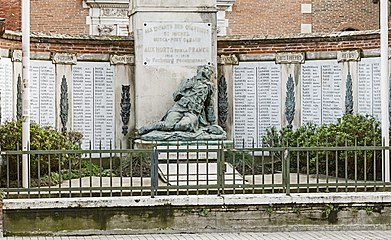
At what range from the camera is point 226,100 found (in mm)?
16672

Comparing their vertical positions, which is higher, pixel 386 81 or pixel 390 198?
pixel 386 81

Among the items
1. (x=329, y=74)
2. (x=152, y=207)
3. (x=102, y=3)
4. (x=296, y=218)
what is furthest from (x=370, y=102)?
(x=102, y=3)

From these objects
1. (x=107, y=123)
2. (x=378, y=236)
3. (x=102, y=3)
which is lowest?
(x=378, y=236)

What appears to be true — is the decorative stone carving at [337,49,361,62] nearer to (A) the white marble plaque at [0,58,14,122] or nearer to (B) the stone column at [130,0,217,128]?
(B) the stone column at [130,0,217,128]

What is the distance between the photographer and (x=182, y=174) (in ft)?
41.8

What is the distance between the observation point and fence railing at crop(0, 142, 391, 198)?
1127cm

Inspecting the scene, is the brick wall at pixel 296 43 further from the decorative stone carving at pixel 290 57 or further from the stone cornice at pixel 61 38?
the stone cornice at pixel 61 38

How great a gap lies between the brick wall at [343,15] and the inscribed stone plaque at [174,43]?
38.3ft

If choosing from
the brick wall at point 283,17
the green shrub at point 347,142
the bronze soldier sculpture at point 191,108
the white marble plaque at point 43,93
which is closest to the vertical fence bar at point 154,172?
the bronze soldier sculpture at point 191,108

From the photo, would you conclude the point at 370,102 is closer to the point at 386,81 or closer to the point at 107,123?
the point at 386,81

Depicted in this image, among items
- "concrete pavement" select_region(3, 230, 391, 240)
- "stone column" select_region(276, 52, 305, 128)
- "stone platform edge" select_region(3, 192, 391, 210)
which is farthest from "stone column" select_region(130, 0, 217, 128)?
"concrete pavement" select_region(3, 230, 391, 240)

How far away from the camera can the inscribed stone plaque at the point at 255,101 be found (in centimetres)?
1678

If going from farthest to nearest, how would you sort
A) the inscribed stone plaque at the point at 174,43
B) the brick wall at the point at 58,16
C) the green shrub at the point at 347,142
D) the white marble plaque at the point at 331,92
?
1. the brick wall at the point at 58,16
2. the white marble plaque at the point at 331,92
3. the inscribed stone plaque at the point at 174,43
4. the green shrub at the point at 347,142

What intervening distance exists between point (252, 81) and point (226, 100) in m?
0.65
